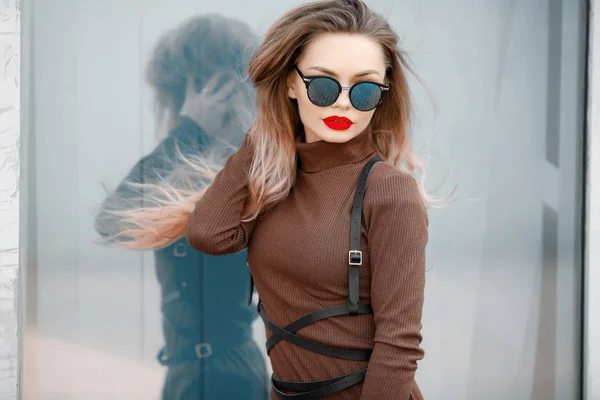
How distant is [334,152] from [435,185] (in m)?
1.19

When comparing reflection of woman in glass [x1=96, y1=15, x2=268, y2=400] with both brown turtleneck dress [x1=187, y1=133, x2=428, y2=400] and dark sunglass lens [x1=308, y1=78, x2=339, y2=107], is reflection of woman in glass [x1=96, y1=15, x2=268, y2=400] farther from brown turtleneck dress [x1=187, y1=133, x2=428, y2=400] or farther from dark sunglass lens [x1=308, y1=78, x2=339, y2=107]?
dark sunglass lens [x1=308, y1=78, x2=339, y2=107]

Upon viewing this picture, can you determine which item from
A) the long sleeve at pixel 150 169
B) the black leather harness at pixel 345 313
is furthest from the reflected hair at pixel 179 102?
the black leather harness at pixel 345 313

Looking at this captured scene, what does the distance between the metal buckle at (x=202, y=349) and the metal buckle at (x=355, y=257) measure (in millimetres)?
1269

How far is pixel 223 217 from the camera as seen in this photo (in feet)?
6.36

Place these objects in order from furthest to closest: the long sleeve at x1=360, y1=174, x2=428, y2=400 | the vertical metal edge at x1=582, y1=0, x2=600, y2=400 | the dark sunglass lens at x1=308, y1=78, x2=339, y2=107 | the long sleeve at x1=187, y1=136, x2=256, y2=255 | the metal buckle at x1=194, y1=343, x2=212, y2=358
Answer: the vertical metal edge at x1=582, y1=0, x2=600, y2=400
the metal buckle at x1=194, y1=343, x2=212, y2=358
the long sleeve at x1=187, y1=136, x2=256, y2=255
the dark sunglass lens at x1=308, y1=78, x2=339, y2=107
the long sleeve at x1=360, y1=174, x2=428, y2=400

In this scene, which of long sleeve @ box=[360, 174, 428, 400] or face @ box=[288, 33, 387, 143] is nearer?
long sleeve @ box=[360, 174, 428, 400]

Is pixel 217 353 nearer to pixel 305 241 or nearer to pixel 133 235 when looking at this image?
pixel 133 235

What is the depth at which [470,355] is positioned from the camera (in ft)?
9.81

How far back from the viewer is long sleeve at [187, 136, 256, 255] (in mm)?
1933

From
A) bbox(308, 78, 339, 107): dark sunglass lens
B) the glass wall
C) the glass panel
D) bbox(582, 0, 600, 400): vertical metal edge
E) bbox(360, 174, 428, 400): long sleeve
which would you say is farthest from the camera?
bbox(582, 0, 600, 400): vertical metal edge

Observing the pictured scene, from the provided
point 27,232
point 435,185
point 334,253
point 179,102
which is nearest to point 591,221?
point 435,185

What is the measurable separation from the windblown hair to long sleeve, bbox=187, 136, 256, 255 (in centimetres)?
4

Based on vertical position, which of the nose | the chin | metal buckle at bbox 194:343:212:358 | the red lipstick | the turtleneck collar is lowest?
metal buckle at bbox 194:343:212:358

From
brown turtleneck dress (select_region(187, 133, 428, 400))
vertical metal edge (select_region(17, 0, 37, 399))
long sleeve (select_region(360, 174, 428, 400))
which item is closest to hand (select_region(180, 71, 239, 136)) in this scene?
vertical metal edge (select_region(17, 0, 37, 399))
